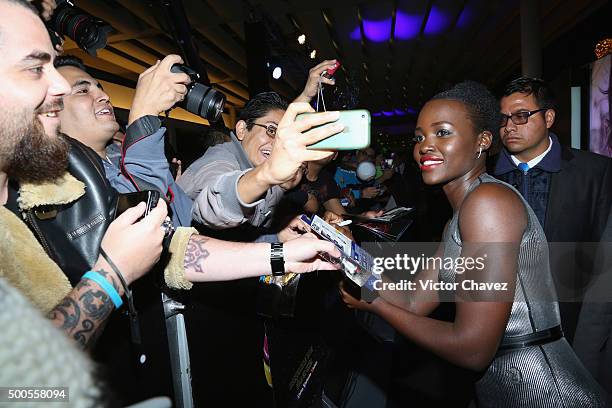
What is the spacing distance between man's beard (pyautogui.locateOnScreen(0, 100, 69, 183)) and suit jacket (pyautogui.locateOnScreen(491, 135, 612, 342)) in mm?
2896

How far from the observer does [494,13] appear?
25.2 ft

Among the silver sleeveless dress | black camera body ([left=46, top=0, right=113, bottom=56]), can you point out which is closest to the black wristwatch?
the silver sleeveless dress

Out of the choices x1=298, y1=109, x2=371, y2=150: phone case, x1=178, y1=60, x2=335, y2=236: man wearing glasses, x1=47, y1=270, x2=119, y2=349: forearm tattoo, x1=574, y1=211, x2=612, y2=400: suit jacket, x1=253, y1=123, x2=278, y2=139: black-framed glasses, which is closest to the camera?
x1=47, y1=270, x2=119, y2=349: forearm tattoo

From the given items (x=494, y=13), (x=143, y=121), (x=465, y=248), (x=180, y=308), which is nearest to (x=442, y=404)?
(x=465, y=248)

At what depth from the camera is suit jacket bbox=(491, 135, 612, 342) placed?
253 centimetres

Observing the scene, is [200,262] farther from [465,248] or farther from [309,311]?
[465,248]

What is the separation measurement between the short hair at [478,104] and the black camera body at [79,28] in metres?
1.87

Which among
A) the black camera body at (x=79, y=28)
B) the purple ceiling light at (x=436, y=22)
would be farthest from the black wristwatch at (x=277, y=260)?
the purple ceiling light at (x=436, y=22)

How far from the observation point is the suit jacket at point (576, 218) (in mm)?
2533

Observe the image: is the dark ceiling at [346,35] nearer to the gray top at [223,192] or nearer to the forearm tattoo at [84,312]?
the gray top at [223,192]

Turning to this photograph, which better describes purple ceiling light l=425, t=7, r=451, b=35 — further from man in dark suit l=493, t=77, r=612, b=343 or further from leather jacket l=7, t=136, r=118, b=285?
leather jacket l=7, t=136, r=118, b=285

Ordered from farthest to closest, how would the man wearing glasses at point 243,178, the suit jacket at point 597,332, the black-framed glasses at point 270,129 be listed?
the black-framed glasses at point 270,129
the suit jacket at point 597,332
the man wearing glasses at point 243,178

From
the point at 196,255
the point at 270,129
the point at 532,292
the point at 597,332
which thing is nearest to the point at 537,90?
the point at 597,332

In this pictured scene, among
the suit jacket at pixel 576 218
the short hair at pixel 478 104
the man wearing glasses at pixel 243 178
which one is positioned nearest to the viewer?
the man wearing glasses at pixel 243 178
